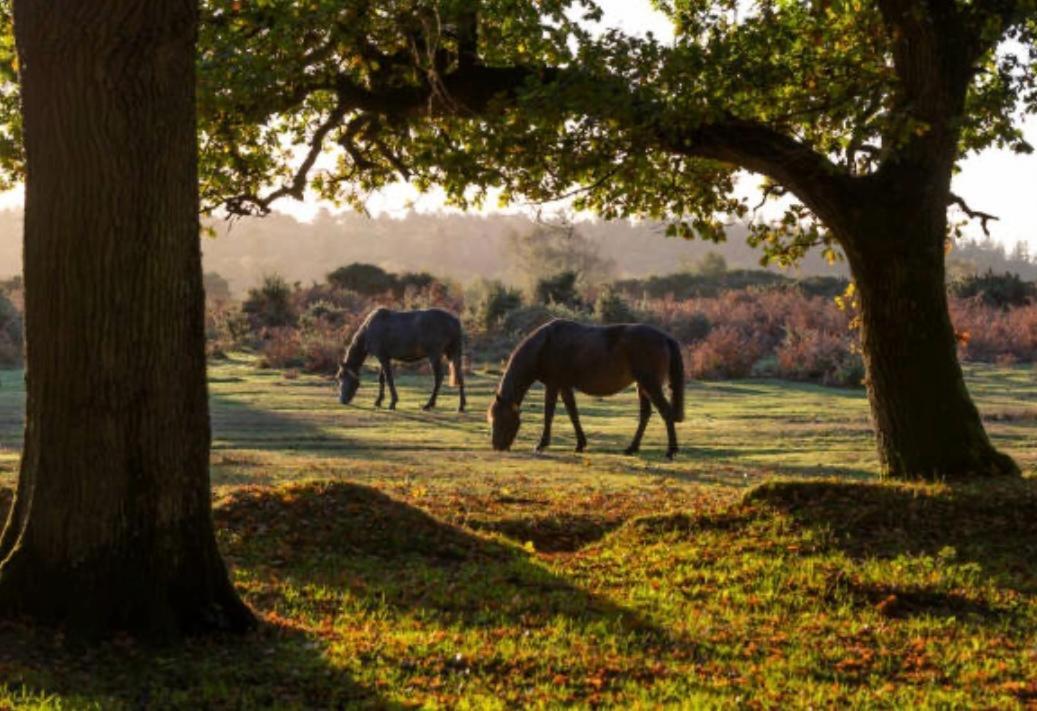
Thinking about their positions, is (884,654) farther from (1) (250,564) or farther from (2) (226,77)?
(2) (226,77)

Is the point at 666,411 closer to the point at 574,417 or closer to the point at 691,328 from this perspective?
the point at 574,417

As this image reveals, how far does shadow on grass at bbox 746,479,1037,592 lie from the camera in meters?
10.5

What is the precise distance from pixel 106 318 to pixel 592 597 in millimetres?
4015

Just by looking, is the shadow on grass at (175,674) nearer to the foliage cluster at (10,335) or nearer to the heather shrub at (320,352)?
the heather shrub at (320,352)

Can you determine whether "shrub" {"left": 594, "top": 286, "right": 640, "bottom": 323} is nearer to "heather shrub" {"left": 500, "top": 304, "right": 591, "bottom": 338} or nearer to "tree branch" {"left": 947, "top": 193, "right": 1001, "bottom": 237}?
"heather shrub" {"left": 500, "top": 304, "right": 591, "bottom": 338}

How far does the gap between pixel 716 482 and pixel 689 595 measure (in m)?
7.15

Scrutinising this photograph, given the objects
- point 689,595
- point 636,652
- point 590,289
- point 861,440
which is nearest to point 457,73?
point 689,595

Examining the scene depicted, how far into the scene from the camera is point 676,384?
65.6 ft

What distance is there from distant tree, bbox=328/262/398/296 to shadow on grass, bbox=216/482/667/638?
46.1 m

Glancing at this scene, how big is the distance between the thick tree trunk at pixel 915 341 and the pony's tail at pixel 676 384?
22.6 ft

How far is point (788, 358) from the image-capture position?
37438 millimetres

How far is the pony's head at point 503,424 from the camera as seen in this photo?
20156 millimetres

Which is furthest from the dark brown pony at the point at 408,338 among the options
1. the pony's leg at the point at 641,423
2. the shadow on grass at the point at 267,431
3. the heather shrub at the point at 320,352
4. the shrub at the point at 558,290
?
the shrub at the point at 558,290

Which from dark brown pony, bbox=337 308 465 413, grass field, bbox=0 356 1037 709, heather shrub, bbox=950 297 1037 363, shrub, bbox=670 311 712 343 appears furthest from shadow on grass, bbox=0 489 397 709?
shrub, bbox=670 311 712 343
